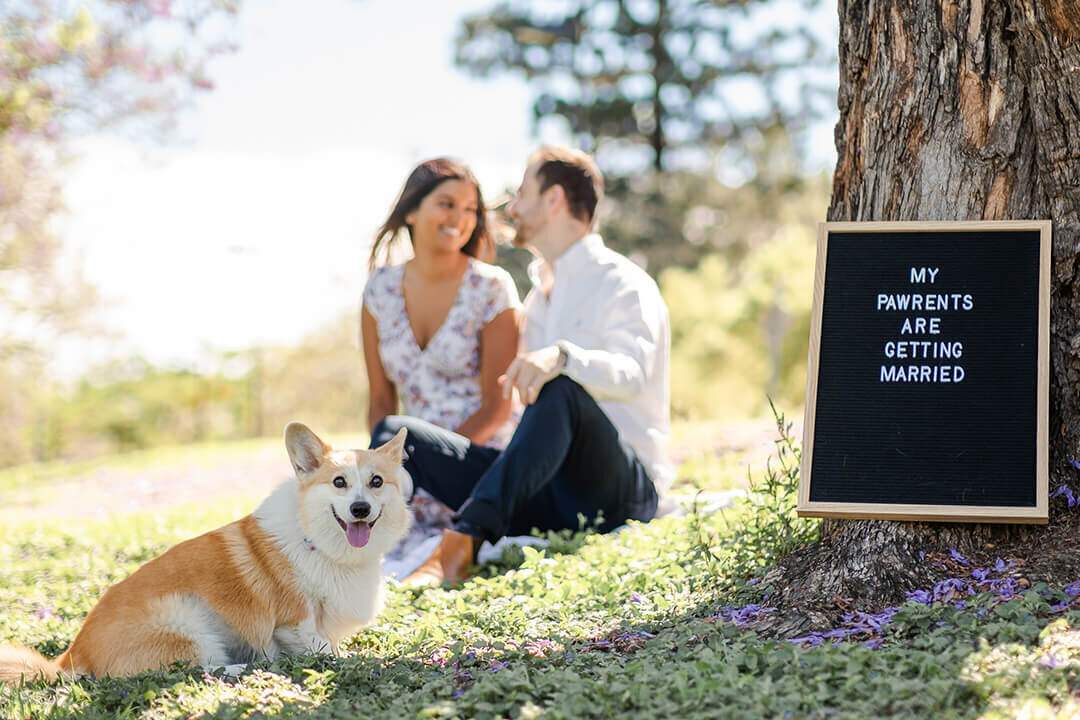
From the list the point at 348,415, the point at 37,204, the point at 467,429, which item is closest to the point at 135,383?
the point at 348,415

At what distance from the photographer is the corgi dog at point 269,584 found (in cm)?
329

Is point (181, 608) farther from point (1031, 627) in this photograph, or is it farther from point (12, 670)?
point (1031, 627)

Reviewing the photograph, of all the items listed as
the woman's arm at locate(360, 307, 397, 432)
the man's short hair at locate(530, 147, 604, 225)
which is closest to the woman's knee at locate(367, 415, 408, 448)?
the woman's arm at locate(360, 307, 397, 432)

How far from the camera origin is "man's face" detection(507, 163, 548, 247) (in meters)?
5.37

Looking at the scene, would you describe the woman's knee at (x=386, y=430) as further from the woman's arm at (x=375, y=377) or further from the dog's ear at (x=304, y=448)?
the dog's ear at (x=304, y=448)

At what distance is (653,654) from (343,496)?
1149mm

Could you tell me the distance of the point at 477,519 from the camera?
4.44m

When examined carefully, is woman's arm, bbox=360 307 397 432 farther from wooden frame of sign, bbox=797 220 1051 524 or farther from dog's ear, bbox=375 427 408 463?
wooden frame of sign, bbox=797 220 1051 524

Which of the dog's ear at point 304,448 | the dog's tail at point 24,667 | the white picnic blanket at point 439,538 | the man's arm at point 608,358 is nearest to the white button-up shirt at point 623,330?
the man's arm at point 608,358

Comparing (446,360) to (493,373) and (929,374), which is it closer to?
(493,373)

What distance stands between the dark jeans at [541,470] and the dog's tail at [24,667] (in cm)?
170

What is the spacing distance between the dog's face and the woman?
1631mm

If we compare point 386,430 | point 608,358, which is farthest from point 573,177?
point 386,430

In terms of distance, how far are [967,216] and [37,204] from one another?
15.1 m
